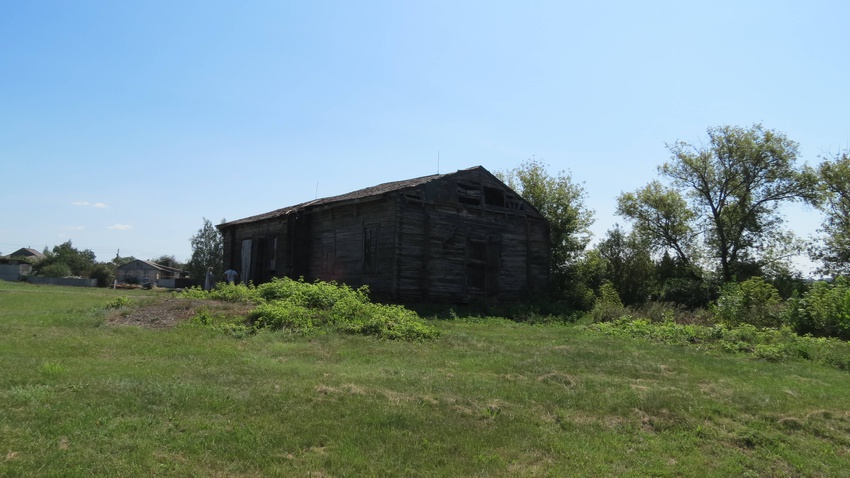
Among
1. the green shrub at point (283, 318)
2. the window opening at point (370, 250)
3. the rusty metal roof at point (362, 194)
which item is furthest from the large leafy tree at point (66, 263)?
the green shrub at point (283, 318)

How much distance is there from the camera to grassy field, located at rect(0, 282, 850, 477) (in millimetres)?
5625

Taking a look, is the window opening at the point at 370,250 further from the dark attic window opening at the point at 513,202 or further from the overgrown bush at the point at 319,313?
the dark attic window opening at the point at 513,202

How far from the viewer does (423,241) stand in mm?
23500

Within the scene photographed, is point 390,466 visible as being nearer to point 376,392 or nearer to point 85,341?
point 376,392

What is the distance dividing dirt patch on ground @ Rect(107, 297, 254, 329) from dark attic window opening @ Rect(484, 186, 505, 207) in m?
13.2

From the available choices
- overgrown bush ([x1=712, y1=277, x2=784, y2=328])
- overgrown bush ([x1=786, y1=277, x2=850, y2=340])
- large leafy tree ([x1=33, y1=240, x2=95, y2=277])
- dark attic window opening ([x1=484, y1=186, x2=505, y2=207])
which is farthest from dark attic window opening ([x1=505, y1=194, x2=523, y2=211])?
large leafy tree ([x1=33, y1=240, x2=95, y2=277])

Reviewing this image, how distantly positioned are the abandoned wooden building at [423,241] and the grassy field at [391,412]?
11.4 metres

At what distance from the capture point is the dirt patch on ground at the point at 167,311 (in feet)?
45.1

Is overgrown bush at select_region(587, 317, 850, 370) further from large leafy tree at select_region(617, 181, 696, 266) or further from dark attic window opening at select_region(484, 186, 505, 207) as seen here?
large leafy tree at select_region(617, 181, 696, 266)

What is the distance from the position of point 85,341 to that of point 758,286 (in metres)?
20.9

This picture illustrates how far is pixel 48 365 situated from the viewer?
27.1 ft

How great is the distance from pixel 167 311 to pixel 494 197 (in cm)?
1585

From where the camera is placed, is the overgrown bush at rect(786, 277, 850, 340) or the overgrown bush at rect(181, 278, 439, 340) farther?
the overgrown bush at rect(786, 277, 850, 340)

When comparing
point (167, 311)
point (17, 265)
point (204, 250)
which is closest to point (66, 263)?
point (17, 265)
